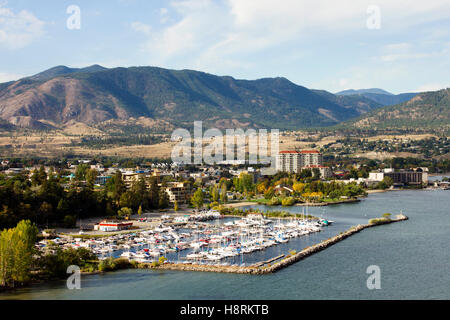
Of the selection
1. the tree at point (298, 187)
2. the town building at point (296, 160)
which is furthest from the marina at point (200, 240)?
the town building at point (296, 160)

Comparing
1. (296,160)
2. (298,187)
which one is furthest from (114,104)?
(298,187)

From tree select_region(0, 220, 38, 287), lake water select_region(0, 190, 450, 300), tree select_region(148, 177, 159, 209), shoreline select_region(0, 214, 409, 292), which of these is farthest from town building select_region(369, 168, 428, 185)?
tree select_region(0, 220, 38, 287)

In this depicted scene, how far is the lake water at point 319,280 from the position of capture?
1708 centimetres

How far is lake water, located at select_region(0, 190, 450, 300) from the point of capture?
17.1 metres

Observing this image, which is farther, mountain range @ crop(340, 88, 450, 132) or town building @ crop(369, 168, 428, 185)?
mountain range @ crop(340, 88, 450, 132)

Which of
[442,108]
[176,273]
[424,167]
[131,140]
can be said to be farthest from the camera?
[442,108]

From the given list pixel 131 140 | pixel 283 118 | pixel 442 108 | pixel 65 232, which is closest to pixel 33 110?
pixel 131 140

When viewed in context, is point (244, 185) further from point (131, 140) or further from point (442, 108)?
point (442, 108)

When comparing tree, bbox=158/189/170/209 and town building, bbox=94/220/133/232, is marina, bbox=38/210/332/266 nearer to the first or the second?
town building, bbox=94/220/133/232

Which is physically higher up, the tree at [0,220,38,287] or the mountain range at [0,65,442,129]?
the mountain range at [0,65,442,129]

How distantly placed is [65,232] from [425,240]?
61.3 ft

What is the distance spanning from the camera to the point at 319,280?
18.9 metres

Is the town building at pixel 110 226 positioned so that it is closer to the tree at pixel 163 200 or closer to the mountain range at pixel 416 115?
the tree at pixel 163 200

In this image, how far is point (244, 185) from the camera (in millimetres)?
50000
